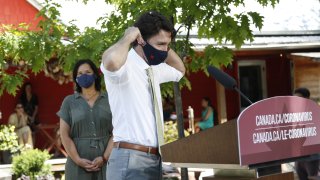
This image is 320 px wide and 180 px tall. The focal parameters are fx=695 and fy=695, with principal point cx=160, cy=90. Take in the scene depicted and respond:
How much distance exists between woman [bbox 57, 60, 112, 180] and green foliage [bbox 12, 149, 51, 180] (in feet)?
20.9

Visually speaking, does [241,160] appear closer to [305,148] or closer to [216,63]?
[305,148]

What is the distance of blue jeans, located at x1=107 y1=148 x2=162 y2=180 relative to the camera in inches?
153

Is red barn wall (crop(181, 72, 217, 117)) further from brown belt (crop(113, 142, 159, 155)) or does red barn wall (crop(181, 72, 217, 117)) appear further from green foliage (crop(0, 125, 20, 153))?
brown belt (crop(113, 142, 159, 155))

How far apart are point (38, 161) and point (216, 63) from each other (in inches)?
234

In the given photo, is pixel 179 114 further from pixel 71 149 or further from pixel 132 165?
pixel 132 165

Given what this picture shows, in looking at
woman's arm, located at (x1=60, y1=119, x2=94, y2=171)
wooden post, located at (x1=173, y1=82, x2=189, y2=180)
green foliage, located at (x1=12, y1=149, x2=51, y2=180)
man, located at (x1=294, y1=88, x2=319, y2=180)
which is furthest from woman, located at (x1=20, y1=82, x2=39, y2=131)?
woman's arm, located at (x1=60, y1=119, x2=94, y2=171)

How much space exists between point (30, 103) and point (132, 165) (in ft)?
41.6

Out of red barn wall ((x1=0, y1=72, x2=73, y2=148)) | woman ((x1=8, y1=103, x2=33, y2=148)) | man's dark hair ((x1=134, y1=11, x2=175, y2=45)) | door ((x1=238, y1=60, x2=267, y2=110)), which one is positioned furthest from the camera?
door ((x1=238, y1=60, x2=267, y2=110))

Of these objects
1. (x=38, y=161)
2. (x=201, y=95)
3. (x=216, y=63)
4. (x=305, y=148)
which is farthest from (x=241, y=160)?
(x=201, y=95)

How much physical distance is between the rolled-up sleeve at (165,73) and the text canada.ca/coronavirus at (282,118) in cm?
94

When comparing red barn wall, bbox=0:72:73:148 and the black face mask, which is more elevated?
red barn wall, bbox=0:72:73:148

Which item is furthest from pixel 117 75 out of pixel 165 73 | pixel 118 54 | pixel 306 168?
pixel 306 168

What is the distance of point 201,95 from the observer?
1859 centimetres

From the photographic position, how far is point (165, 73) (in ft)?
14.5
